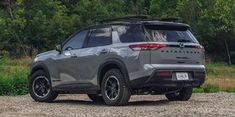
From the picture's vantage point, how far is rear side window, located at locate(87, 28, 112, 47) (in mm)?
12547

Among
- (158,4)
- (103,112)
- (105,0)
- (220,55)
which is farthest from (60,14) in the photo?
(103,112)

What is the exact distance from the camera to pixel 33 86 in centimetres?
1412

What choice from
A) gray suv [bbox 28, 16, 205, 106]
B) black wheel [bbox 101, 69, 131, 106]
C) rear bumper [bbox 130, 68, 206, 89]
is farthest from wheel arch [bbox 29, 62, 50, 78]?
rear bumper [bbox 130, 68, 206, 89]

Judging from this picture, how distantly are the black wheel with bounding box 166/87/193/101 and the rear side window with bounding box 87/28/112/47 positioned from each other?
2.21 meters

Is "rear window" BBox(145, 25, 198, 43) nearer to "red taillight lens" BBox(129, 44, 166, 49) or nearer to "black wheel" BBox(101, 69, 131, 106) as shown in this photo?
"red taillight lens" BBox(129, 44, 166, 49)

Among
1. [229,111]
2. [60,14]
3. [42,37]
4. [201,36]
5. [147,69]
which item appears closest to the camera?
[229,111]

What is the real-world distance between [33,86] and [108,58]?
2778mm

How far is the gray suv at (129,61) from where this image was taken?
11609 millimetres

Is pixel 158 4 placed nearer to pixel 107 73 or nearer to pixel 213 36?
pixel 213 36

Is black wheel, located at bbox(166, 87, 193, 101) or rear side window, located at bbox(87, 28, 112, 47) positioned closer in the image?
rear side window, located at bbox(87, 28, 112, 47)

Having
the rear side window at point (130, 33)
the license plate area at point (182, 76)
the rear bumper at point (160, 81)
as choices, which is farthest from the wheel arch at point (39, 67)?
the license plate area at point (182, 76)

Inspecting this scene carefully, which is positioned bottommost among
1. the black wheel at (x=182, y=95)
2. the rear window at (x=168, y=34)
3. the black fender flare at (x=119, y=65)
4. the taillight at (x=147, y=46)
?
the black wheel at (x=182, y=95)

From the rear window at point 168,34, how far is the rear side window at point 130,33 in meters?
0.15

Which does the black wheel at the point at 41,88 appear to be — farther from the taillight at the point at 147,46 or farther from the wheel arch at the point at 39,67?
the taillight at the point at 147,46
